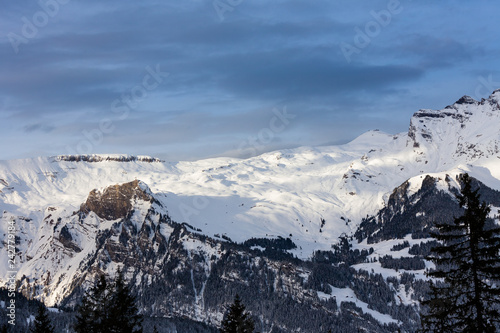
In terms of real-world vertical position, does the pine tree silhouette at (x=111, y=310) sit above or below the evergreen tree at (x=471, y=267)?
below

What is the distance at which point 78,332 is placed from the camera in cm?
7650

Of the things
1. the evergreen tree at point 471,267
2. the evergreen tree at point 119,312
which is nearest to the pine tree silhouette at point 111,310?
the evergreen tree at point 119,312

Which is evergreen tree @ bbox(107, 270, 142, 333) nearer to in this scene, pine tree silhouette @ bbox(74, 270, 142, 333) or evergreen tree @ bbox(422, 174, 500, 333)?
pine tree silhouette @ bbox(74, 270, 142, 333)

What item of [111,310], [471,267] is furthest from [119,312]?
[471,267]

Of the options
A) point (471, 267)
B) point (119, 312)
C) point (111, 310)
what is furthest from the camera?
point (119, 312)

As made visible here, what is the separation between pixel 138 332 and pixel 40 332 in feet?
67.7

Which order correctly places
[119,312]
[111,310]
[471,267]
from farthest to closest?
[119,312] → [111,310] → [471,267]

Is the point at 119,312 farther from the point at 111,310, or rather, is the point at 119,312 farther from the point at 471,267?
the point at 471,267

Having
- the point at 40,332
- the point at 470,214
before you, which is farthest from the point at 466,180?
the point at 40,332

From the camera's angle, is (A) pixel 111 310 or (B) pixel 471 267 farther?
(A) pixel 111 310

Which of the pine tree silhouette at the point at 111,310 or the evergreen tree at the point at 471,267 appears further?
the pine tree silhouette at the point at 111,310

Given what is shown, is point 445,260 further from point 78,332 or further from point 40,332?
point 40,332

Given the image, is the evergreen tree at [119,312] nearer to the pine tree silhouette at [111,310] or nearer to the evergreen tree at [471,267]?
the pine tree silhouette at [111,310]

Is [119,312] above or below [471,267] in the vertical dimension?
below
